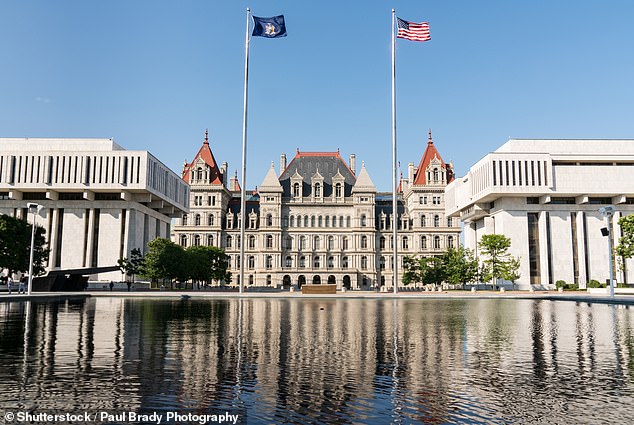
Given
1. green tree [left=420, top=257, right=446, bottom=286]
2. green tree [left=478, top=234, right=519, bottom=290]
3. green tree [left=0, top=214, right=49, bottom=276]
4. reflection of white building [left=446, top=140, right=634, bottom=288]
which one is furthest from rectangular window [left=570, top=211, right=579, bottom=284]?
green tree [left=0, top=214, right=49, bottom=276]

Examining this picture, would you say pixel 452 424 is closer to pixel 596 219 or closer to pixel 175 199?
pixel 596 219

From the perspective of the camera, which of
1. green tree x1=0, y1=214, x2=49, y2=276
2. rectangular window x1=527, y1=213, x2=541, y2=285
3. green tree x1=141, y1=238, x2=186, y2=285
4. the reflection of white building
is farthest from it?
rectangular window x1=527, y1=213, x2=541, y2=285

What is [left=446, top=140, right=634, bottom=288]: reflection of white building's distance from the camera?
81438mm

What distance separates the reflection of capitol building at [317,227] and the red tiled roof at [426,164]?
31 centimetres

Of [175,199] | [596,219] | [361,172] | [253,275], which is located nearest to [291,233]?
[253,275]

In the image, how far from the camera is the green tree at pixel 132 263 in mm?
72925

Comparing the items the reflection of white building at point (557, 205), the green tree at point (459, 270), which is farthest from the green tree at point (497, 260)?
the reflection of white building at point (557, 205)

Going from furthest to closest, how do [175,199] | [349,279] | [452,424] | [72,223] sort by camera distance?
[349,279], [175,199], [72,223], [452,424]

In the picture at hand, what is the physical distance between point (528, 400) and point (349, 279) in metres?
104

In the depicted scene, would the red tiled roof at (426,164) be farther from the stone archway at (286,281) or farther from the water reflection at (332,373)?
the water reflection at (332,373)

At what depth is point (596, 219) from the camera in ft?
275

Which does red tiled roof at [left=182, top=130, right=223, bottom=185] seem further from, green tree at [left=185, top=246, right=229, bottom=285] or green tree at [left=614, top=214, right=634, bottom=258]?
green tree at [left=614, top=214, right=634, bottom=258]

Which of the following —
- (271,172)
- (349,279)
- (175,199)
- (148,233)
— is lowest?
(349,279)

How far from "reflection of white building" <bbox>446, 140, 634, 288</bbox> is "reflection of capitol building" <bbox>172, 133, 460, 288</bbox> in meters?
29.6
